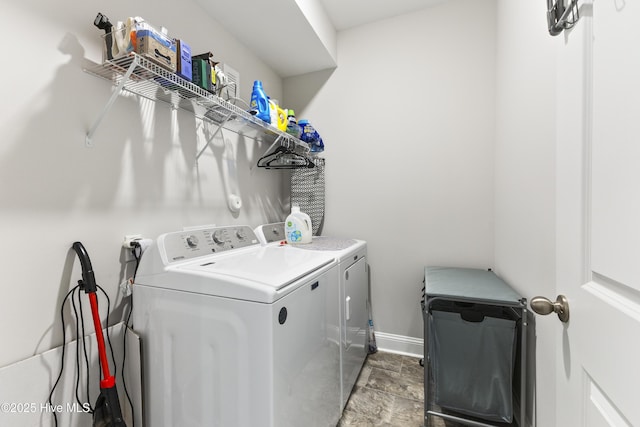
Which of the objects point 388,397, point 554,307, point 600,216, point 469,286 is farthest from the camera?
point 388,397

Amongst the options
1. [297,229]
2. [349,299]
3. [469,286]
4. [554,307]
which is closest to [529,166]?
[469,286]

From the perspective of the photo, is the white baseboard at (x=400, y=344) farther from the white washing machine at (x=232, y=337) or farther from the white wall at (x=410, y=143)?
the white washing machine at (x=232, y=337)

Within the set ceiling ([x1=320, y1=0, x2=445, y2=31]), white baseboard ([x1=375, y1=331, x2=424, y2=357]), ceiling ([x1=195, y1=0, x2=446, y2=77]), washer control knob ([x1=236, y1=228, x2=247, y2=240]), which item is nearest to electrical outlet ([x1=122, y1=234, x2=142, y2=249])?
washer control knob ([x1=236, y1=228, x2=247, y2=240])

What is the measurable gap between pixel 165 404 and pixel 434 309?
4.77 ft

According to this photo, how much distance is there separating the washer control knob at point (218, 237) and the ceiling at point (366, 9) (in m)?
1.95

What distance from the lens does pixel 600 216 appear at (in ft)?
1.79

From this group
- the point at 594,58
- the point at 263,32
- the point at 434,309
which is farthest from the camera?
the point at 263,32

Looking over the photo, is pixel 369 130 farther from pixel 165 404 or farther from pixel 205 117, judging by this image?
pixel 165 404

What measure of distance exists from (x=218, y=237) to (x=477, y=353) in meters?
1.55

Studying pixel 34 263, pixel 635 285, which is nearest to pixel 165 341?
pixel 34 263

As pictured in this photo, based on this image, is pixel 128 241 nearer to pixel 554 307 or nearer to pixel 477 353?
pixel 554 307

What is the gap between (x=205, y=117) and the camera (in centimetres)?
168

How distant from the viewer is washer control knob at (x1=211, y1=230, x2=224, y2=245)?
150cm

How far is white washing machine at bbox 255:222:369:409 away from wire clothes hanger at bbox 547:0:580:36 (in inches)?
47.1
